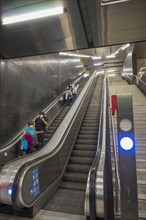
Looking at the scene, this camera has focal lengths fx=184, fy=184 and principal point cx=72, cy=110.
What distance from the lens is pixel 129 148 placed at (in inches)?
83.9

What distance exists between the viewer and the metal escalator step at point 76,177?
4.42 m

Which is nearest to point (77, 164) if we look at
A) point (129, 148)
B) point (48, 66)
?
point (129, 148)

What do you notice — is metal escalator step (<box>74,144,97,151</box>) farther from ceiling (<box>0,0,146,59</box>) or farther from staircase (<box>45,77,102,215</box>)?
ceiling (<box>0,0,146,59</box>)

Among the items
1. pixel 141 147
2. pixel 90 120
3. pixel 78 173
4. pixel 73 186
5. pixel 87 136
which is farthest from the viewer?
pixel 90 120

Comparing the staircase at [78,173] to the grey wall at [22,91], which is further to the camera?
the grey wall at [22,91]

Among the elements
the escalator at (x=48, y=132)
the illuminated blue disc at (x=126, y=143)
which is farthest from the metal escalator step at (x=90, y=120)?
the illuminated blue disc at (x=126, y=143)

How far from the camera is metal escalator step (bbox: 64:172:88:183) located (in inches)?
174

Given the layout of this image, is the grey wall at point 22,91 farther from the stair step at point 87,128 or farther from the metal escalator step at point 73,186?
the metal escalator step at point 73,186

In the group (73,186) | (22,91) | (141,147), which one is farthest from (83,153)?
(22,91)

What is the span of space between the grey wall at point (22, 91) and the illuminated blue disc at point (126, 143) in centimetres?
464

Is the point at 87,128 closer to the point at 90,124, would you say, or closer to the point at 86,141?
the point at 90,124

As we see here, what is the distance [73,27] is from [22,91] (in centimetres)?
386

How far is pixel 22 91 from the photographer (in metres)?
7.16

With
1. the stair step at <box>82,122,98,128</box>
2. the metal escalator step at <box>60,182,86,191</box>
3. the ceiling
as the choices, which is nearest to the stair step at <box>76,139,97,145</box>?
the stair step at <box>82,122,98,128</box>
